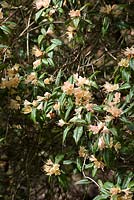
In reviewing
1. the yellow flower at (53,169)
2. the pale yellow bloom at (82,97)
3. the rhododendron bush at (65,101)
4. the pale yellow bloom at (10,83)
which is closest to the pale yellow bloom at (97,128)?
the rhododendron bush at (65,101)

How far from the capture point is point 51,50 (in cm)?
245

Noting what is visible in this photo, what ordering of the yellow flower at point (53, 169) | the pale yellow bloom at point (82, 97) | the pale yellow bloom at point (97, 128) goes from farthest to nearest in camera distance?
the yellow flower at point (53, 169) → the pale yellow bloom at point (82, 97) → the pale yellow bloom at point (97, 128)

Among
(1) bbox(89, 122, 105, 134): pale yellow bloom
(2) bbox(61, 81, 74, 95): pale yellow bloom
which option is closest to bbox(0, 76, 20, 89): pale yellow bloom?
(2) bbox(61, 81, 74, 95): pale yellow bloom

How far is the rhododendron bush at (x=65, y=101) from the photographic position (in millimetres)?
2117

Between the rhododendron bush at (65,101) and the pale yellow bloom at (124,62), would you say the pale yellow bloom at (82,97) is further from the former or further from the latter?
the pale yellow bloom at (124,62)

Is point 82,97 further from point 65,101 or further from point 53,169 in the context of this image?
point 53,169

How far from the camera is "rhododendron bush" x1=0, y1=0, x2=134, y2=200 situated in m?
2.12

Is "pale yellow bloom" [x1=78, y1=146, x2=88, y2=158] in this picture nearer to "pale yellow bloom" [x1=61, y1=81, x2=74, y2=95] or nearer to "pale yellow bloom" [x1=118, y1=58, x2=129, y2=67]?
"pale yellow bloom" [x1=61, y1=81, x2=74, y2=95]

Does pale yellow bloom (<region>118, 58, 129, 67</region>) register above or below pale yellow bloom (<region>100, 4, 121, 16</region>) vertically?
below

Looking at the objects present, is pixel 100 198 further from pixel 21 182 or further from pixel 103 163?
pixel 21 182

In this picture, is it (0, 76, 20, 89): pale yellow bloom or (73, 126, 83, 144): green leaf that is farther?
(0, 76, 20, 89): pale yellow bloom

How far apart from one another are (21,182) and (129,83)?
0.98 meters

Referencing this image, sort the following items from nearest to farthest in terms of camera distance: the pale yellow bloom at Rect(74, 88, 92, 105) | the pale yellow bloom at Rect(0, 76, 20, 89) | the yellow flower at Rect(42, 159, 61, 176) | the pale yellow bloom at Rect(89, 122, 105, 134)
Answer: the pale yellow bloom at Rect(89, 122, 105, 134)
the pale yellow bloom at Rect(74, 88, 92, 105)
the yellow flower at Rect(42, 159, 61, 176)
the pale yellow bloom at Rect(0, 76, 20, 89)

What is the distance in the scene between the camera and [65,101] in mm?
2217
